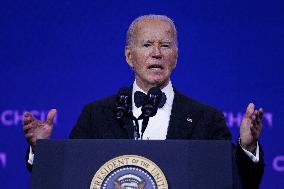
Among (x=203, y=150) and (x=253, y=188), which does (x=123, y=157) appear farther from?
(x=253, y=188)

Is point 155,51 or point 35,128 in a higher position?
point 155,51

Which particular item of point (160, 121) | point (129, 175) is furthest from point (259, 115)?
point (160, 121)

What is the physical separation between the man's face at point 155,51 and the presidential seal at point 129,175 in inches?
28.9

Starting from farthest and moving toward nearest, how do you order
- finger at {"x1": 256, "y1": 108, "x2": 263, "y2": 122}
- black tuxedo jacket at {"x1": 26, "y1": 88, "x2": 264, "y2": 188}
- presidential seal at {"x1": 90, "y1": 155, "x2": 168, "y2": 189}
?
black tuxedo jacket at {"x1": 26, "y1": 88, "x2": 264, "y2": 188}, finger at {"x1": 256, "y1": 108, "x2": 263, "y2": 122}, presidential seal at {"x1": 90, "y1": 155, "x2": 168, "y2": 189}

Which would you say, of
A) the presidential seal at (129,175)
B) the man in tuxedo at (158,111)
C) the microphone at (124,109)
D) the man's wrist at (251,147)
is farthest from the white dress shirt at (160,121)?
the presidential seal at (129,175)

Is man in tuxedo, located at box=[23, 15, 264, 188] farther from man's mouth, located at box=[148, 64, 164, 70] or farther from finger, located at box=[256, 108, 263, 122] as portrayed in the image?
finger, located at box=[256, 108, 263, 122]

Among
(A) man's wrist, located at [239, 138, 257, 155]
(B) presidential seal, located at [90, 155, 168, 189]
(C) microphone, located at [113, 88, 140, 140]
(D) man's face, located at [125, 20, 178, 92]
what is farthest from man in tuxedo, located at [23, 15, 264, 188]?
(B) presidential seal, located at [90, 155, 168, 189]

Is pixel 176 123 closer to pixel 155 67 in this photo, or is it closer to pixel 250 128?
pixel 155 67

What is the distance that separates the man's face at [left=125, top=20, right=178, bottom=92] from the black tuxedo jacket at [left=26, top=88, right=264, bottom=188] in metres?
0.12

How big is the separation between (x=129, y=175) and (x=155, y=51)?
2.59 ft

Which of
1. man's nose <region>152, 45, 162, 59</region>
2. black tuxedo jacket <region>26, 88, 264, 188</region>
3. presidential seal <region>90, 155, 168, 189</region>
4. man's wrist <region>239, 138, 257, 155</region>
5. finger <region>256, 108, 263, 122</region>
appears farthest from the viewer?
man's nose <region>152, 45, 162, 59</region>

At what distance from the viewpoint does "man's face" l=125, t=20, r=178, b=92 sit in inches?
89.4

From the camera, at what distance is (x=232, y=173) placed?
1.58 meters

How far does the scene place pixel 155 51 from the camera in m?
2.27
